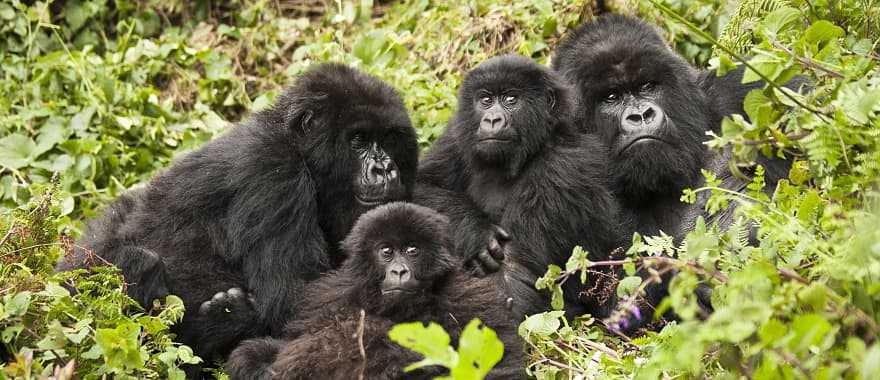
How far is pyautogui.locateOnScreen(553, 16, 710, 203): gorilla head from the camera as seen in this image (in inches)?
204

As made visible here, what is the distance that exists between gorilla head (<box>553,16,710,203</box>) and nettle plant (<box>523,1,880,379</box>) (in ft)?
3.67

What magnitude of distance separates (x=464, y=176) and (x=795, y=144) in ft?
7.85

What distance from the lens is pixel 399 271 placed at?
4078 mm

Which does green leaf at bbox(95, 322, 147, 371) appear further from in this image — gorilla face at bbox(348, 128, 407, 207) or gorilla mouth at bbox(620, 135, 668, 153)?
gorilla mouth at bbox(620, 135, 668, 153)

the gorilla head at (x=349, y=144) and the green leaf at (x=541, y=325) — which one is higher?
the gorilla head at (x=349, y=144)

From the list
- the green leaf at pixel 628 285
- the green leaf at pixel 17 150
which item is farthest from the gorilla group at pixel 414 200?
the green leaf at pixel 17 150

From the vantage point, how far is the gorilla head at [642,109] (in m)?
5.18

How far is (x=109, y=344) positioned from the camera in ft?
12.4

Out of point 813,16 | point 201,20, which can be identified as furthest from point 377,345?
point 201,20

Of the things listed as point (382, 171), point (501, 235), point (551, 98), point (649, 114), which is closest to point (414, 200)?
point (382, 171)

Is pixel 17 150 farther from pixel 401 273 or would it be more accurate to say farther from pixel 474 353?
pixel 474 353

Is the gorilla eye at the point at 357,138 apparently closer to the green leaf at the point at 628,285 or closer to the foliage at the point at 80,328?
the foliage at the point at 80,328

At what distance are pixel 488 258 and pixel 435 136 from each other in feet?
5.46

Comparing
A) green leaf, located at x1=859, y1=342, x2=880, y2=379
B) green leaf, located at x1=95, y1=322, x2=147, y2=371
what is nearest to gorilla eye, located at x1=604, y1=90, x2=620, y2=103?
green leaf, located at x1=95, y1=322, x2=147, y2=371
